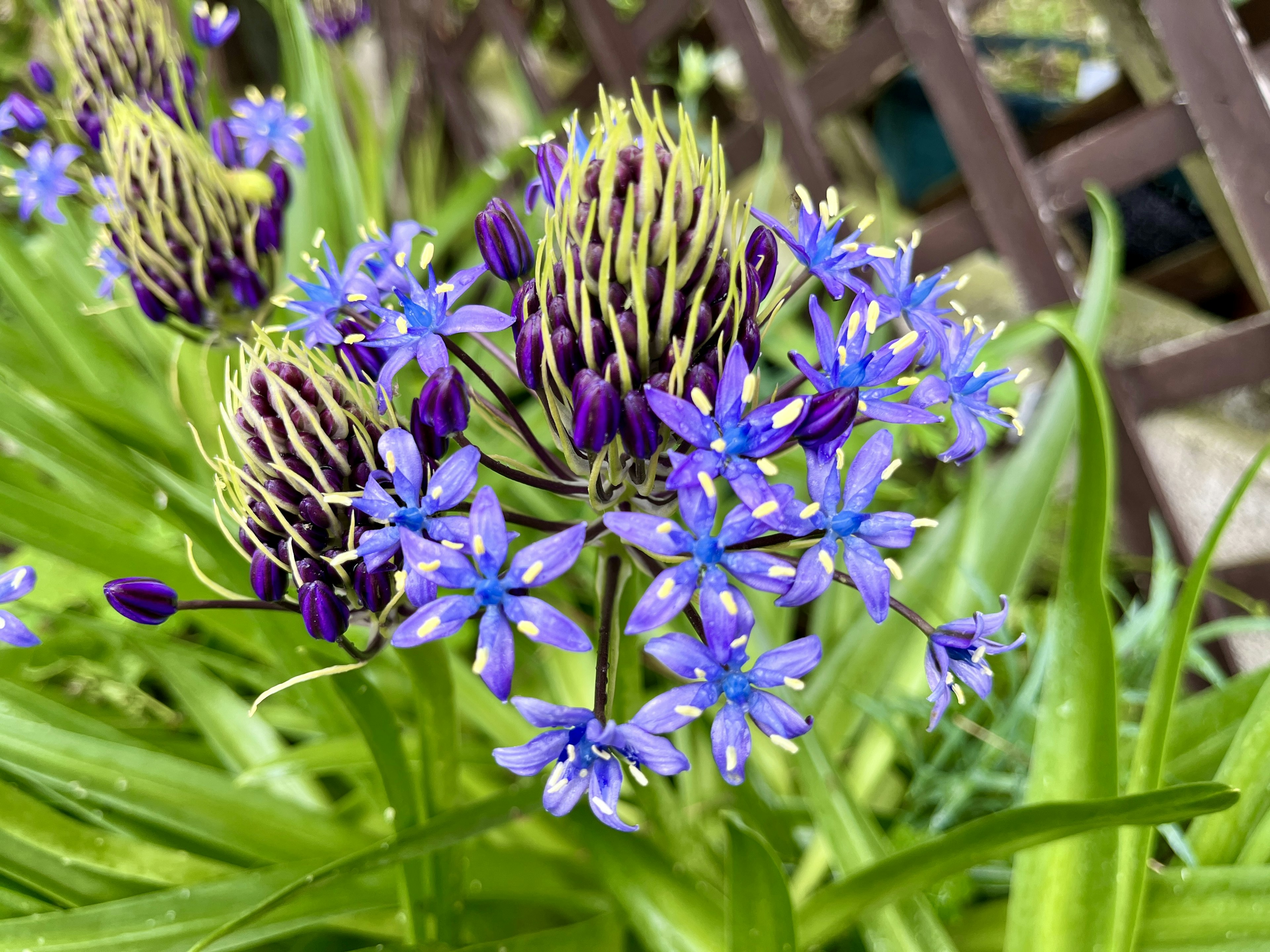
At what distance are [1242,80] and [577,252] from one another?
1.11 m

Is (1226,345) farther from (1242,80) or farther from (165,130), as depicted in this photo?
(165,130)

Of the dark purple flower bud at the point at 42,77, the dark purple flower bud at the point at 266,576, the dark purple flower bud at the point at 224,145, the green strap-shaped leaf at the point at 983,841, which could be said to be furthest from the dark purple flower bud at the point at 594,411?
the dark purple flower bud at the point at 42,77

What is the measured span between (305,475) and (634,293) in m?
0.24

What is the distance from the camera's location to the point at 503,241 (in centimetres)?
53

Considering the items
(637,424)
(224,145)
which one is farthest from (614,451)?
(224,145)

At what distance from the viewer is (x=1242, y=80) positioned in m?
1.06

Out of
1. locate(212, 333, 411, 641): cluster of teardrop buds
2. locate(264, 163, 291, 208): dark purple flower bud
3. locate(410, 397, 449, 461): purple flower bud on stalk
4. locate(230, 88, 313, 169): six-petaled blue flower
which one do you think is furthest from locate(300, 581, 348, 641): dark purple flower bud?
locate(230, 88, 313, 169): six-petaled blue flower

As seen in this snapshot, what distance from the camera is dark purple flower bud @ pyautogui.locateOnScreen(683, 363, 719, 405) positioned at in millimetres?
459

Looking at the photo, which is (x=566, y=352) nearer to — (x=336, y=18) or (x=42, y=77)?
(x=42, y=77)

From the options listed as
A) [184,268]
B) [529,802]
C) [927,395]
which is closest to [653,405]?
[927,395]

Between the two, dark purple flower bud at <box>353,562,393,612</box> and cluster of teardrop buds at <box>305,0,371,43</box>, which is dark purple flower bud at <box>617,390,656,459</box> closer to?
dark purple flower bud at <box>353,562,393,612</box>

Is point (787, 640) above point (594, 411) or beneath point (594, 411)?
beneath

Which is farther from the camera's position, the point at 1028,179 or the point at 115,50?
the point at 1028,179

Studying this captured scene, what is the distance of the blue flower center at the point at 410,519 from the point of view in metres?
0.45
